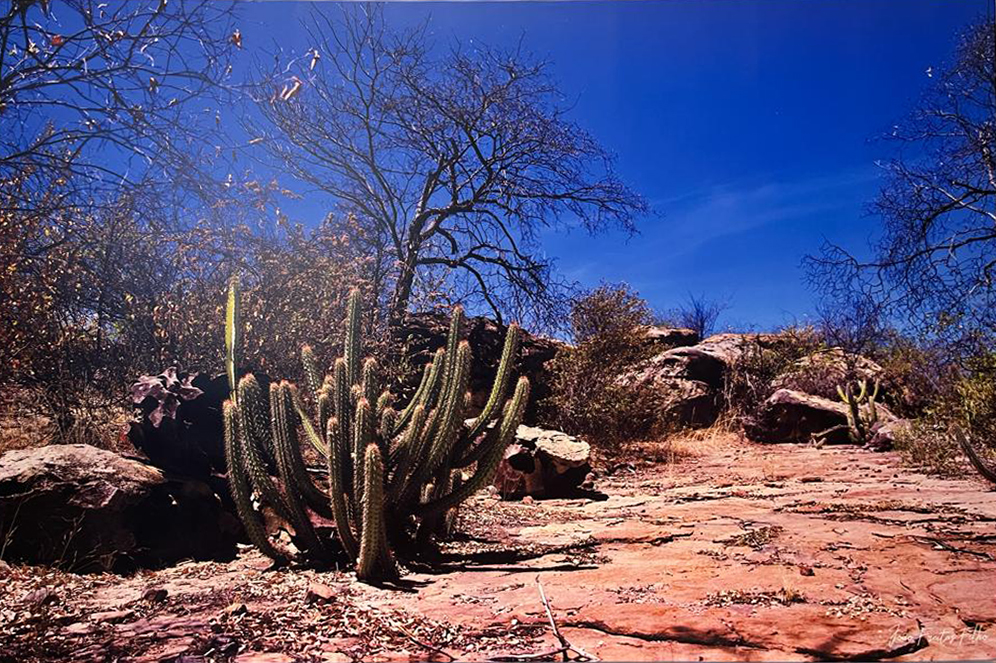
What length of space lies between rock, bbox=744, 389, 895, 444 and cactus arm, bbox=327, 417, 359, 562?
987 cm

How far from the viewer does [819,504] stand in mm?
5637

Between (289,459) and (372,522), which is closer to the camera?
(372,522)

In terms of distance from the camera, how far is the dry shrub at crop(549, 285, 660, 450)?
1063 centimetres

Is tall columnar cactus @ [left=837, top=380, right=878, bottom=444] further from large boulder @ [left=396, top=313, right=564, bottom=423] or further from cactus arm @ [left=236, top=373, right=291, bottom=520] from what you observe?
cactus arm @ [left=236, top=373, right=291, bottom=520]

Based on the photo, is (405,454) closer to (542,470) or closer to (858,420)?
(542,470)

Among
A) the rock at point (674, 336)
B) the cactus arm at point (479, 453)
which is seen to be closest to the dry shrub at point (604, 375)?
the rock at point (674, 336)

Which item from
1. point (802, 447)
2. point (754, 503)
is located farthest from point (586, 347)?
point (754, 503)

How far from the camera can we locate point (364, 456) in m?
3.55

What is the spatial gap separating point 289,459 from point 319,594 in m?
1.10

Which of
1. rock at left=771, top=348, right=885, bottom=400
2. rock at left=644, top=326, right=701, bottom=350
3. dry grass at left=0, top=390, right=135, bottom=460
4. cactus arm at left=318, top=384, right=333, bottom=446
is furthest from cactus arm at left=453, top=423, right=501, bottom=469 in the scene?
rock at left=644, top=326, right=701, bottom=350

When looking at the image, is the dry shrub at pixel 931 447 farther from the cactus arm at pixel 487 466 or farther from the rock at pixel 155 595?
the rock at pixel 155 595

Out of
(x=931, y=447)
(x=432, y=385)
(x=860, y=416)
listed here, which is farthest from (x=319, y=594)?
(x=860, y=416)

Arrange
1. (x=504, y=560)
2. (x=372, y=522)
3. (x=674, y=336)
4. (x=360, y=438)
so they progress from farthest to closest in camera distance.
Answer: (x=674, y=336), (x=504, y=560), (x=360, y=438), (x=372, y=522)

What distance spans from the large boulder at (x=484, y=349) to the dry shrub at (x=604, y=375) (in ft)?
0.93
